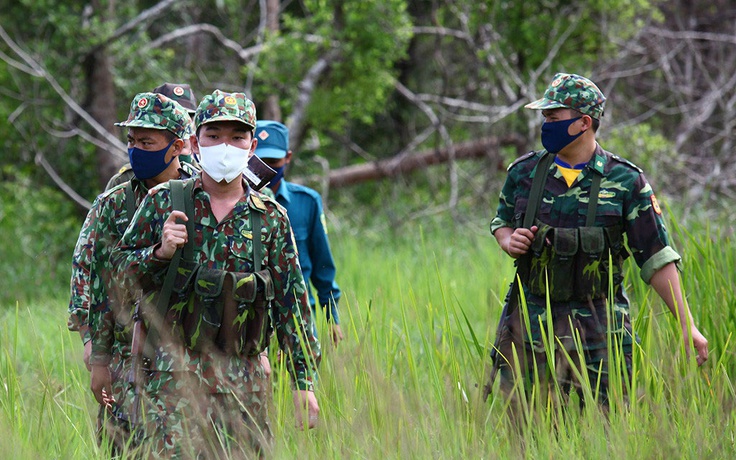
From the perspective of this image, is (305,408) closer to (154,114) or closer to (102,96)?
→ (154,114)

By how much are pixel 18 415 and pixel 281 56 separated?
26.8 ft

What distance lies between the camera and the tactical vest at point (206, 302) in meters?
3.45

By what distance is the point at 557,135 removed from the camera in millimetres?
4297

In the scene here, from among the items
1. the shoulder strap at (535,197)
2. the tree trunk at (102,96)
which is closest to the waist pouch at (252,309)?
the shoulder strap at (535,197)

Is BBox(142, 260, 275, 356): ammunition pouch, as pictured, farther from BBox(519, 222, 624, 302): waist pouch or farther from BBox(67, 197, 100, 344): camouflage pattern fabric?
BBox(519, 222, 624, 302): waist pouch

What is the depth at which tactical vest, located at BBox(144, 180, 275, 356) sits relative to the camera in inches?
136

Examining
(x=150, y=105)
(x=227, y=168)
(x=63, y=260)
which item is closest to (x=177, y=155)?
(x=150, y=105)

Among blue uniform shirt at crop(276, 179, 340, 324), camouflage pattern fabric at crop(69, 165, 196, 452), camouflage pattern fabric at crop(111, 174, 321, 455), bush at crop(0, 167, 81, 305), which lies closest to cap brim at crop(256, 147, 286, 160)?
blue uniform shirt at crop(276, 179, 340, 324)

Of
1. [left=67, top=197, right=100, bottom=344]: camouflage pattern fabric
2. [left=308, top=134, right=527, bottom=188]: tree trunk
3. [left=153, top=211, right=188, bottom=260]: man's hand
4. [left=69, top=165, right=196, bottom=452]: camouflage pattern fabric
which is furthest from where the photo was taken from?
[left=308, top=134, right=527, bottom=188]: tree trunk

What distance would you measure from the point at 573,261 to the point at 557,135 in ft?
1.71

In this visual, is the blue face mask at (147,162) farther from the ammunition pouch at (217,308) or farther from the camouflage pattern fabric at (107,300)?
the ammunition pouch at (217,308)

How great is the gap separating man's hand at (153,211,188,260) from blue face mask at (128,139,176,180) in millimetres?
682

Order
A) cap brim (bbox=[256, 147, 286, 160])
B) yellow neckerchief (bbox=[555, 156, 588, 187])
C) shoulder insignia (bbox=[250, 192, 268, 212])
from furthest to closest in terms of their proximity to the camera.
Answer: cap brim (bbox=[256, 147, 286, 160]) < yellow neckerchief (bbox=[555, 156, 588, 187]) < shoulder insignia (bbox=[250, 192, 268, 212])

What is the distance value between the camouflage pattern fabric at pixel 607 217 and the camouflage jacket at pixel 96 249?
4.88ft
